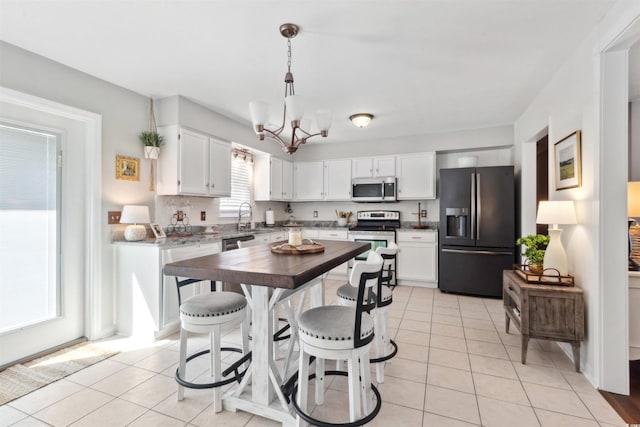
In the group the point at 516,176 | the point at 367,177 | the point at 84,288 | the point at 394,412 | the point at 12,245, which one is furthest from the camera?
the point at 367,177

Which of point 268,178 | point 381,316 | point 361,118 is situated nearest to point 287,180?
point 268,178

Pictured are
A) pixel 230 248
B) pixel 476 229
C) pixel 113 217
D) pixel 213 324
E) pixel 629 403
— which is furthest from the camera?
pixel 476 229

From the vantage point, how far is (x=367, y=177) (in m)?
5.26

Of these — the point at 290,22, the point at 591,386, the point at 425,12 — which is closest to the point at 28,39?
the point at 290,22

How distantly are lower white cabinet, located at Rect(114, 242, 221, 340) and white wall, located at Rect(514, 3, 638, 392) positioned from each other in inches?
131

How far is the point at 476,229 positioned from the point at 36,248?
15.9ft

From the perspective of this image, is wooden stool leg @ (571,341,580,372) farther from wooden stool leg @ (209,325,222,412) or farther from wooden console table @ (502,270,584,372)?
wooden stool leg @ (209,325,222,412)

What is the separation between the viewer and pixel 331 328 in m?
1.53

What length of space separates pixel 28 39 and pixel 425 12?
2.86 meters

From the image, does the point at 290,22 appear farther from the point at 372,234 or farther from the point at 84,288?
the point at 372,234

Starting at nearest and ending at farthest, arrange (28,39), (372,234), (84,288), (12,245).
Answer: (28,39), (12,245), (84,288), (372,234)

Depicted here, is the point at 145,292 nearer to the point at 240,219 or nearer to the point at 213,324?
the point at 213,324

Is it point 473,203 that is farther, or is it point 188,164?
point 473,203

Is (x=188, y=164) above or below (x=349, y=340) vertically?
above
